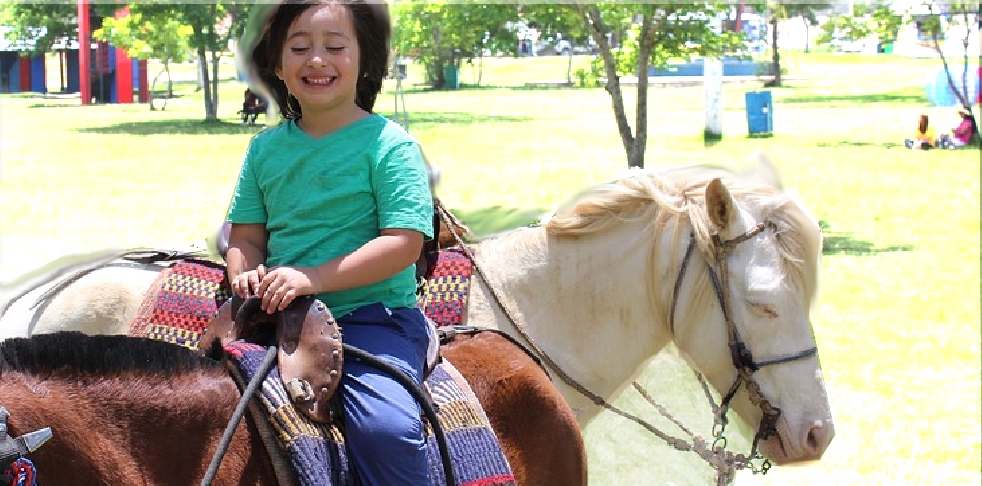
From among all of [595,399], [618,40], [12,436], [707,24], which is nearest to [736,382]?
[595,399]

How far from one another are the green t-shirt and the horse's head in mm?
1210

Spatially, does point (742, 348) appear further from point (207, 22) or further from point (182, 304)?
point (207, 22)

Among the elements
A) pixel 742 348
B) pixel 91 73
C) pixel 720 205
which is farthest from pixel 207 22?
pixel 742 348

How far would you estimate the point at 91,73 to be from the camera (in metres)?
29.6

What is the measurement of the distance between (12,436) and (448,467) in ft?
3.01

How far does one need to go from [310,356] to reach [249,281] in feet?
0.74

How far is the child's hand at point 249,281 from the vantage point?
2.48 meters

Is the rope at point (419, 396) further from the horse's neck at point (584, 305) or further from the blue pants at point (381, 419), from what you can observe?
the horse's neck at point (584, 305)

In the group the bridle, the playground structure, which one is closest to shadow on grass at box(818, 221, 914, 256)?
the bridle

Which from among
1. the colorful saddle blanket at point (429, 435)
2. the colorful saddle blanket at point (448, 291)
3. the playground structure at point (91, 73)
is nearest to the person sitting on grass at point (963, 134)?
the playground structure at point (91, 73)

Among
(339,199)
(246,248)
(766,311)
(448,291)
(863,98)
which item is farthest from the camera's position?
(863,98)

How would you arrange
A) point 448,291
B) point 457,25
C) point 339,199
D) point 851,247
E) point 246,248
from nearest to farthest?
point 339,199
point 246,248
point 448,291
point 457,25
point 851,247

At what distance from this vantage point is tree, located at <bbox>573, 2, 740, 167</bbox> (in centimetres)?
1141

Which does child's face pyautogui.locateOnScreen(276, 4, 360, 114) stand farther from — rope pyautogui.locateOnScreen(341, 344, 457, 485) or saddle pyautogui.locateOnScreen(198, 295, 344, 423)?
rope pyautogui.locateOnScreen(341, 344, 457, 485)
